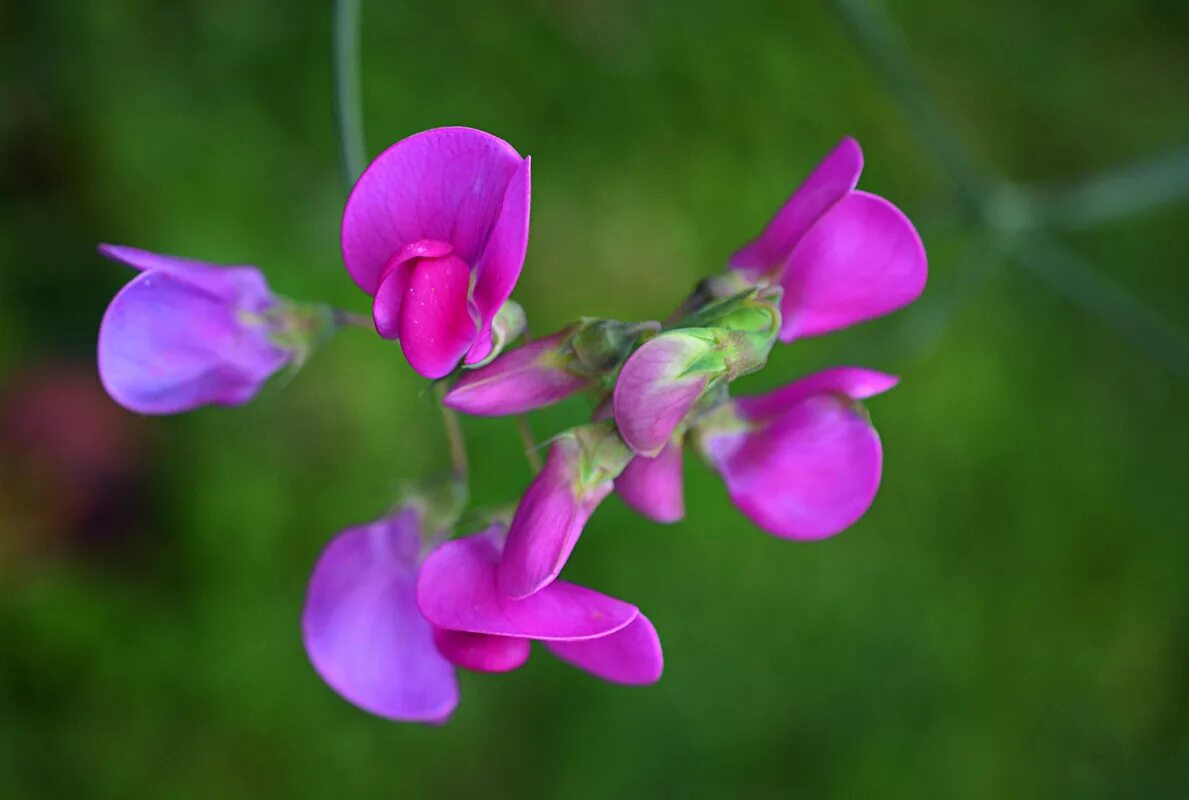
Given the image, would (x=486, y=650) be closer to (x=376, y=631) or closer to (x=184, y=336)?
(x=376, y=631)

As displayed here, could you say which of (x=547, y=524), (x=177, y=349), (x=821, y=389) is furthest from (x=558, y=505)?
(x=177, y=349)

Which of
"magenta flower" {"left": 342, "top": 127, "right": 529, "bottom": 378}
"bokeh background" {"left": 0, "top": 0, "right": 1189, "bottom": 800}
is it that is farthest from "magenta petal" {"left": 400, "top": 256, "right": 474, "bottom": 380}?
"bokeh background" {"left": 0, "top": 0, "right": 1189, "bottom": 800}

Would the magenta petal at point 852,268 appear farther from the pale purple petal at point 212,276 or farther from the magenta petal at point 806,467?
the pale purple petal at point 212,276

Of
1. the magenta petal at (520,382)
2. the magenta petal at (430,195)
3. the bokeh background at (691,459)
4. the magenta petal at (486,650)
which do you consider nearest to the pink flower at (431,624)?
the magenta petal at (486,650)

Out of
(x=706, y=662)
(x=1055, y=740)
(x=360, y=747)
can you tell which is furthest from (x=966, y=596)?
(x=360, y=747)

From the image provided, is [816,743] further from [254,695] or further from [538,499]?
[538,499]

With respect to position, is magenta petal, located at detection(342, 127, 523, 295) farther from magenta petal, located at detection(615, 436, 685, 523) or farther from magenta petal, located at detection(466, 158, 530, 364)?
magenta petal, located at detection(615, 436, 685, 523)
